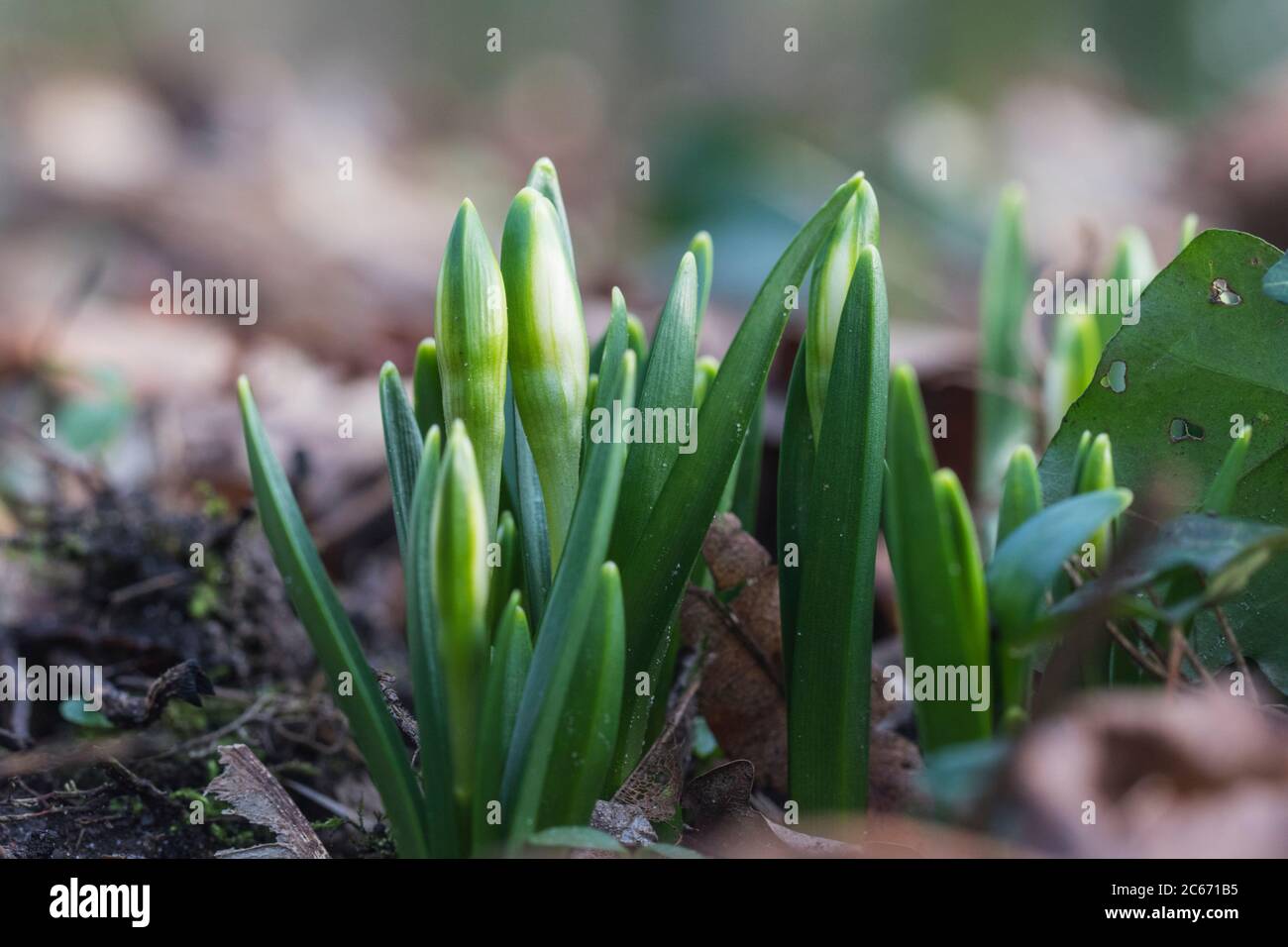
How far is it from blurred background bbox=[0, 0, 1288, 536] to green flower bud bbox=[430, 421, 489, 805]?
0.81m

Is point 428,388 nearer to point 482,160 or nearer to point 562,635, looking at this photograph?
point 562,635

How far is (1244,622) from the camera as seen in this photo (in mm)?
842

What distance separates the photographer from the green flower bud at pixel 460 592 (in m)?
0.65

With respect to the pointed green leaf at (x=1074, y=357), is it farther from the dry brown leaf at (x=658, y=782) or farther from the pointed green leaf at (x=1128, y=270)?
the dry brown leaf at (x=658, y=782)

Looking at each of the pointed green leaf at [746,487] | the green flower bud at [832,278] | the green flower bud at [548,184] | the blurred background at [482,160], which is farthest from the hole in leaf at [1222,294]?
the blurred background at [482,160]

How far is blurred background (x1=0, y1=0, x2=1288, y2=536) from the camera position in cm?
229

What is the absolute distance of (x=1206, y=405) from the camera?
857 millimetres

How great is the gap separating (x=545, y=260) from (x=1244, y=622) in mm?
573

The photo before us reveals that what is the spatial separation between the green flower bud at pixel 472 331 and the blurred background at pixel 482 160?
0.71m

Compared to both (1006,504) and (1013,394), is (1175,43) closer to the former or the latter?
(1013,394)

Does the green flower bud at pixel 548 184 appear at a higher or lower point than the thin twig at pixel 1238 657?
higher

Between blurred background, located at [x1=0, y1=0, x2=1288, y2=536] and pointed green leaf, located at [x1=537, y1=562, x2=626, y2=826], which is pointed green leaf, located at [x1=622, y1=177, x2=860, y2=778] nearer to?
pointed green leaf, located at [x1=537, y1=562, x2=626, y2=826]

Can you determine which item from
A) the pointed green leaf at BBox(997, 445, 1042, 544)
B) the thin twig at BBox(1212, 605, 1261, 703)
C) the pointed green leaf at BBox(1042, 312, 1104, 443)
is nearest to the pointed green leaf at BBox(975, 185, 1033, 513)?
the pointed green leaf at BBox(1042, 312, 1104, 443)
